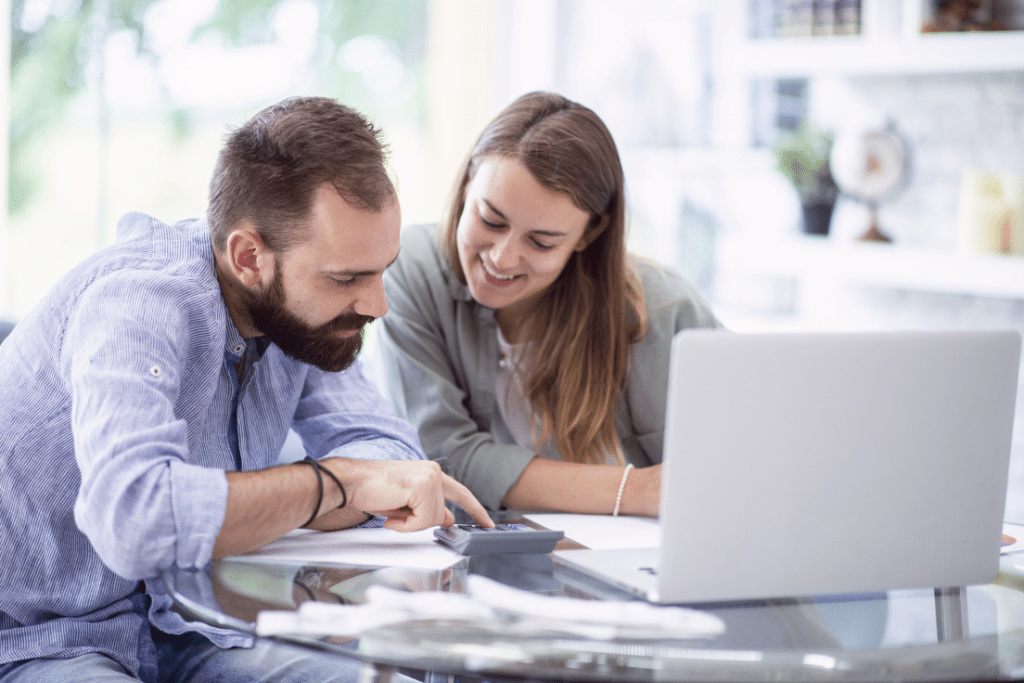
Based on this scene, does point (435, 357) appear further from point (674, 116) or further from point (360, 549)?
point (674, 116)

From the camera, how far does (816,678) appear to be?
0.89 m

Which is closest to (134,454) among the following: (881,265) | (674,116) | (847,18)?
(881,265)

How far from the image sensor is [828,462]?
0.98m

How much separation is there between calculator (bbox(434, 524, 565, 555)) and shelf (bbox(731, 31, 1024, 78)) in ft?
7.15

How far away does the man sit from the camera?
1126mm

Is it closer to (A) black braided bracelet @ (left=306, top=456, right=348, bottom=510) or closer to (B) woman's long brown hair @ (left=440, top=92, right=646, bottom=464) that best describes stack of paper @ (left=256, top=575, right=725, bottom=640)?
(A) black braided bracelet @ (left=306, top=456, right=348, bottom=510)

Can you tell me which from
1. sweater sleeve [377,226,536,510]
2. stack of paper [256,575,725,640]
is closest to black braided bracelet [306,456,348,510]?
stack of paper [256,575,725,640]

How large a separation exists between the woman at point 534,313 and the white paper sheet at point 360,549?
38 centimetres

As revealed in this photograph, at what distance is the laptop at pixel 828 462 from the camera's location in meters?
0.93

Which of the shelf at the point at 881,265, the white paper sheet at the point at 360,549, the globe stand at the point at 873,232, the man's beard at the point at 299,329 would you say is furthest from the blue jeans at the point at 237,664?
the globe stand at the point at 873,232

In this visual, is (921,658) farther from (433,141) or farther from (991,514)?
(433,141)

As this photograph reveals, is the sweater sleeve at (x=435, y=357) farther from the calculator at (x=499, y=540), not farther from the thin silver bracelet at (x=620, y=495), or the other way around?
the calculator at (x=499, y=540)

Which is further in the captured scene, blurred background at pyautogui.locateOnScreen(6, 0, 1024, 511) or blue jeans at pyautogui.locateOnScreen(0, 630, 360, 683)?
blurred background at pyautogui.locateOnScreen(6, 0, 1024, 511)

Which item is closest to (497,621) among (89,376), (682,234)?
(89,376)
